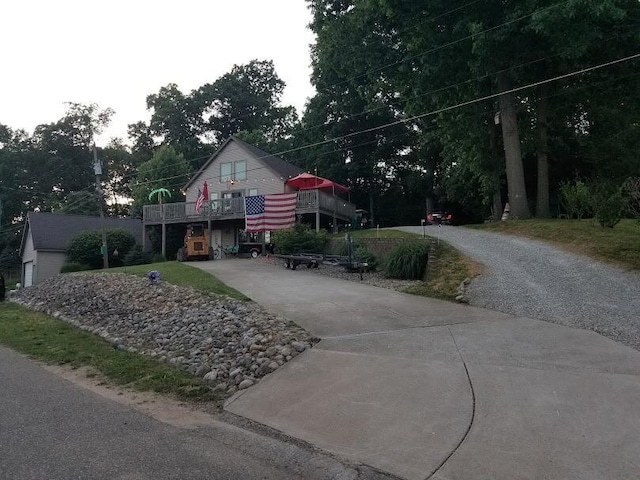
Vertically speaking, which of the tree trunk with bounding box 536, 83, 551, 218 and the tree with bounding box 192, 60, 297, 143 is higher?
the tree with bounding box 192, 60, 297, 143

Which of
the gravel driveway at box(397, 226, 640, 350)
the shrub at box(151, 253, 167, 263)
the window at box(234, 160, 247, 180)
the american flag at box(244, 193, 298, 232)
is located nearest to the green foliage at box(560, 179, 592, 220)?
the gravel driveway at box(397, 226, 640, 350)

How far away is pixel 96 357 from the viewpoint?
8789 millimetres

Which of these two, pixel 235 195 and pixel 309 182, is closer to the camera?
pixel 309 182

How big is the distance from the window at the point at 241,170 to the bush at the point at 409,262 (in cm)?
1943

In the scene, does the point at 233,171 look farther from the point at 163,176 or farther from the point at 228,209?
the point at 163,176

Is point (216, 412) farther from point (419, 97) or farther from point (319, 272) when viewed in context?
point (419, 97)

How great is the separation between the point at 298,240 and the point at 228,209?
10809 mm

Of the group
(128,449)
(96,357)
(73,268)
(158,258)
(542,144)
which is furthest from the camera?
(158,258)

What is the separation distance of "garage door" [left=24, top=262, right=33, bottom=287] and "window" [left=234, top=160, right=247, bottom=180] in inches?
661

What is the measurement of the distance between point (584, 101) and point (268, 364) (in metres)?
24.5

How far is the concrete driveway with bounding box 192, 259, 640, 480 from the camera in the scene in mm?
4266

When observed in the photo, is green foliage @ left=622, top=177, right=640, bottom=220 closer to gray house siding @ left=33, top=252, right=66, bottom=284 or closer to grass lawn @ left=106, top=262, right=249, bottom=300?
grass lawn @ left=106, top=262, right=249, bottom=300

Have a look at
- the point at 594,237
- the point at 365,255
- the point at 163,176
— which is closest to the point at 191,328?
the point at 365,255

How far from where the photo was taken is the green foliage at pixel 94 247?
31.3 meters
